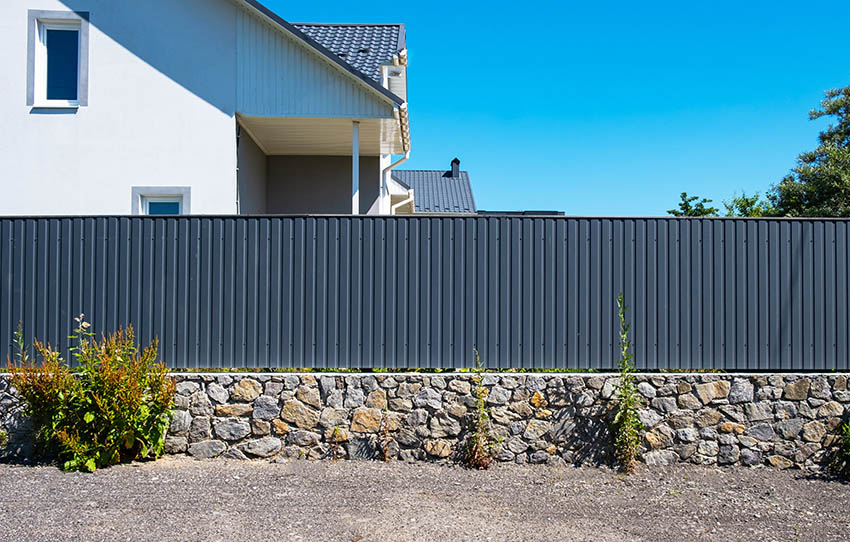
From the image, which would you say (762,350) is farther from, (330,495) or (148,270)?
(148,270)

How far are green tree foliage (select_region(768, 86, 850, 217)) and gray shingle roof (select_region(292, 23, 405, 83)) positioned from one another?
39.4ft

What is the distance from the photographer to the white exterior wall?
9789 mm

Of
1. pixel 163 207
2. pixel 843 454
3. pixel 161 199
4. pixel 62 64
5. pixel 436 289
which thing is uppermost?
pixel 62 64

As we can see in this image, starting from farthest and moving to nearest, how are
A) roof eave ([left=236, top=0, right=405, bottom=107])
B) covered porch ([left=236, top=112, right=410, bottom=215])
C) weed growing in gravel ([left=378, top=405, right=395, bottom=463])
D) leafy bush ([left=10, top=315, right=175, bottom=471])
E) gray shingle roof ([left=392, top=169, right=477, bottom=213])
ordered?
gray shingle roof ([left=392, top=169, right=477, bottom=213]) → covered porch ([left=236, top=112, right=410, bottom=215]) → roof eave ([left=236, top=0, right=405, bottom=107]) → weed growing in gravel ([left=378, top=405, right=395, bottom=463]) → leafy bush ([left=10, top=315, right=175, bottom=471])

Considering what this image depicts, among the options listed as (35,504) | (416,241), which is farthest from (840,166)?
(35,504)

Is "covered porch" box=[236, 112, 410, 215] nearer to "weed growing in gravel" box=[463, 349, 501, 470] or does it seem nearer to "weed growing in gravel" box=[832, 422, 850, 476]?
"weed growing in gravel" box=[463, 349, 501, 470]

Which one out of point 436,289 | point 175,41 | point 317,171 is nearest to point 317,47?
point 175,41

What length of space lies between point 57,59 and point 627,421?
28.7 feet

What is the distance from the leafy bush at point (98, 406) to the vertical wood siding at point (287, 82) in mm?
4306

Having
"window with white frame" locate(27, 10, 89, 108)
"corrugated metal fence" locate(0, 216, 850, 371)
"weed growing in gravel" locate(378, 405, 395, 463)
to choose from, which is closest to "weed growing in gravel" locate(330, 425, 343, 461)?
"weed growing in gravel" locate(378, 405, 395, 463)

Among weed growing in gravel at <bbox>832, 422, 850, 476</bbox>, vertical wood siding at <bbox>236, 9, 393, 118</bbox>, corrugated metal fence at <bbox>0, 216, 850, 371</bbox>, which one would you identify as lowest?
weed growing in gravel at <bbox>832, 422, 850, 476</bbox>

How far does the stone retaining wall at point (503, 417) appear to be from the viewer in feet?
23.0

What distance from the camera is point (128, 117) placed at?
9836 mm

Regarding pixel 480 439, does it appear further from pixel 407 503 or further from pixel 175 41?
pixel 175 41
